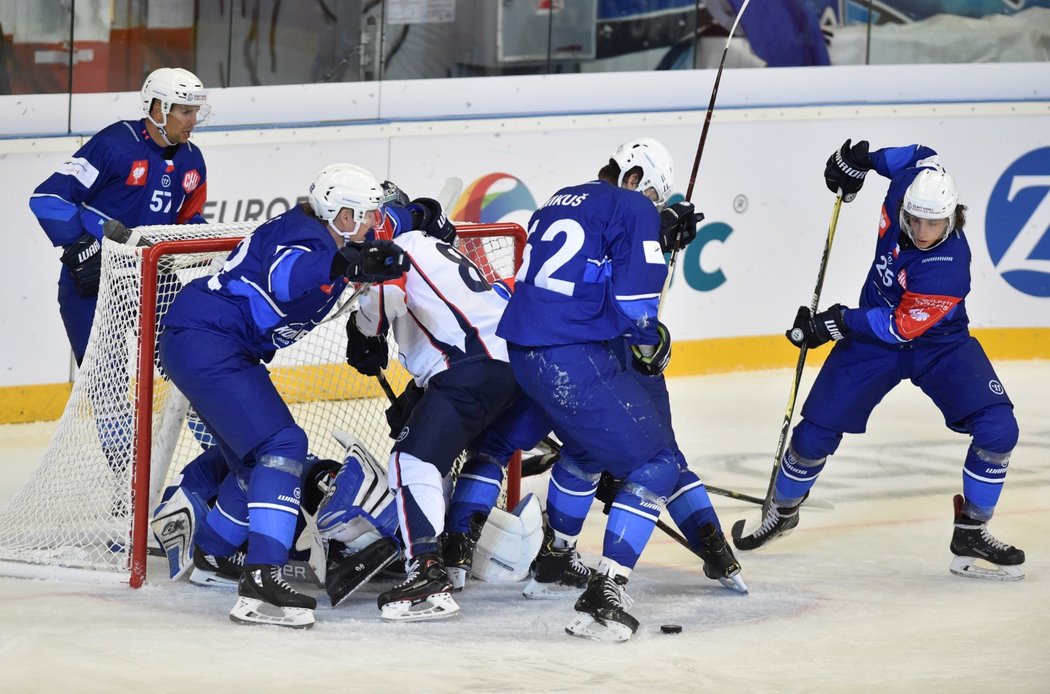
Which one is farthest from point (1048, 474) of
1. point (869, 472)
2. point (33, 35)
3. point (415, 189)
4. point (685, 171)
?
point (33, 35)

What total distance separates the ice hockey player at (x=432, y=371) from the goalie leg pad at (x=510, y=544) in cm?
26

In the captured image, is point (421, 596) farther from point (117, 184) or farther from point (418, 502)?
point (117, 184)

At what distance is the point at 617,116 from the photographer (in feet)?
23.5

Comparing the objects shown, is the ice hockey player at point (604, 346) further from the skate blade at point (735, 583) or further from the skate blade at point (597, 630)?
the skate blade at point (735, 583)

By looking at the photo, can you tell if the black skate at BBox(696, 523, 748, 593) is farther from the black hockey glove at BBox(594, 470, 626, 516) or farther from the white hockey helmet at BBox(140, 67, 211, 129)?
the white hockey helmet at BBox(140, 67, 211, 129)

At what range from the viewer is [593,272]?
3.88 metres

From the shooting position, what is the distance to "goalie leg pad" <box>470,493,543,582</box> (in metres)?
4.41

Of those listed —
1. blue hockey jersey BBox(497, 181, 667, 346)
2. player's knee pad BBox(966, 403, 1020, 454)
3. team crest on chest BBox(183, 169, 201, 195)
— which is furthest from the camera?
team crest on chest BBox(183, 169, 201, 195)

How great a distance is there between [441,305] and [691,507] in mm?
891

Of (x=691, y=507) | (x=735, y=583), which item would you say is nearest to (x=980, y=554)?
(x=735, y=583)

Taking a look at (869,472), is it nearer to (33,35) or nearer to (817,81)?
(817,81)

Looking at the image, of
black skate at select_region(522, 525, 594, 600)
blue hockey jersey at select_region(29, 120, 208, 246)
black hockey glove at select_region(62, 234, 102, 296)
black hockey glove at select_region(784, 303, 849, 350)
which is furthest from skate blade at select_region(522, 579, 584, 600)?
blue hockey jersey at select_region(29, 120, 208, 246)

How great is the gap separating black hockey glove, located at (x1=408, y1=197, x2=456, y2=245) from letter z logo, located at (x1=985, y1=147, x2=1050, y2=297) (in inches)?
161

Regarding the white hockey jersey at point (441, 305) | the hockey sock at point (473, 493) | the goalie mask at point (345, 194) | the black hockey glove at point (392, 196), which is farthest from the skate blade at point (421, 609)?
the black hockey glove at point (392, 196)
